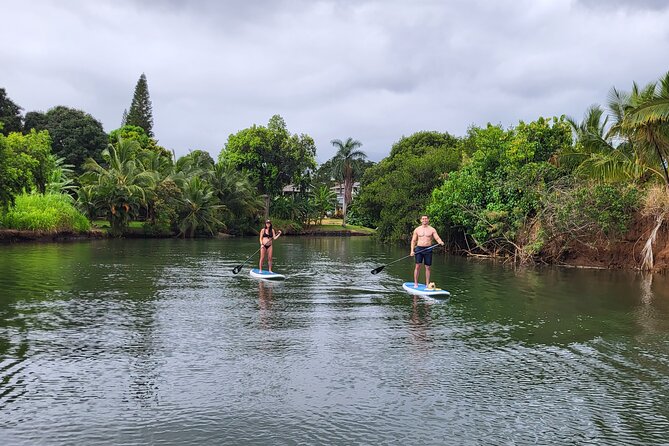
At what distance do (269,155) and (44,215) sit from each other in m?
29.4

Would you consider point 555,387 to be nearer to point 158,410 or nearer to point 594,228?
point 158,410

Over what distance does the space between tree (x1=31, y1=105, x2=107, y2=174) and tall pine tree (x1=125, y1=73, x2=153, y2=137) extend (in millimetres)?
12432

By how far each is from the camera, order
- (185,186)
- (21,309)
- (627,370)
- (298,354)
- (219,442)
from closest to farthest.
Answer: (219,442), (627,370), (298,354), (21,309), (185,186)

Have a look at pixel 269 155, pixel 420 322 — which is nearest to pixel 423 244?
pixel 420 322

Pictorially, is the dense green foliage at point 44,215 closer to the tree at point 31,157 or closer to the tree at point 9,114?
the tree at point 31,157

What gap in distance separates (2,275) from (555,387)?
17.0 metres

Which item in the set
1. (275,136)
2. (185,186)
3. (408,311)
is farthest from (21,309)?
(275,136)

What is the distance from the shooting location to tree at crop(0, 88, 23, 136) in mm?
57469

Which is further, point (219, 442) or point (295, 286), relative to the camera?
point (295, 286)

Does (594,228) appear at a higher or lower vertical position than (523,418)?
higher

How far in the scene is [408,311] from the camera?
1302 cm

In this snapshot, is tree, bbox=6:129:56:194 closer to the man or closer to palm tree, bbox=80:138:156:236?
palm tree, bbox=80:138:156:236

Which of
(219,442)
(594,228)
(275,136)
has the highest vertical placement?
(275,136)

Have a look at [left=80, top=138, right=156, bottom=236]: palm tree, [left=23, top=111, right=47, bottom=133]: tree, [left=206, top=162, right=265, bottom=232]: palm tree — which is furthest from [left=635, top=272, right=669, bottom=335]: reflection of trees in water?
[left=23, top=111, right=47, bottom=133]: tree
